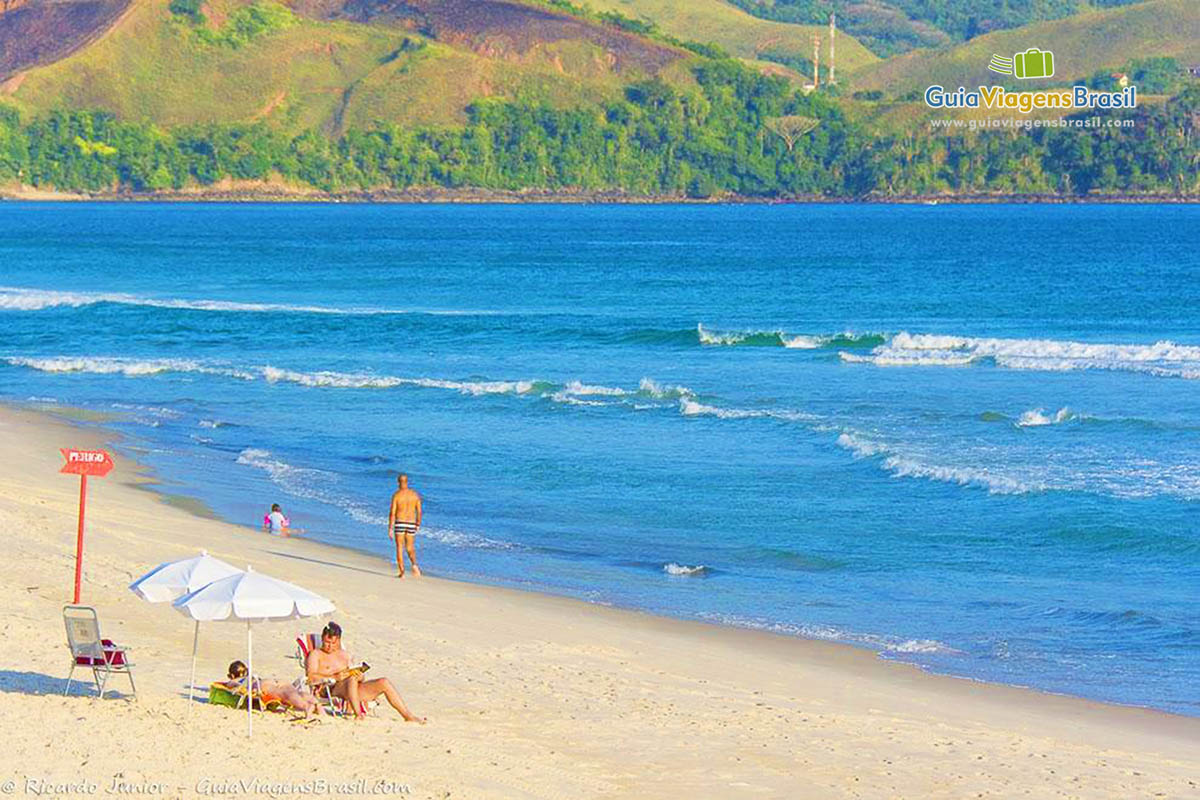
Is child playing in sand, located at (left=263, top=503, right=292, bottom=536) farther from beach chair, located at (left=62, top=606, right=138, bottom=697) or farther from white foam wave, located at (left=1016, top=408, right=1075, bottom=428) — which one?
white foam wave, located at (left=1016, top=408, right=1075, bottom=428)

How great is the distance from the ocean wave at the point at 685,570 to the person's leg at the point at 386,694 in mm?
7614

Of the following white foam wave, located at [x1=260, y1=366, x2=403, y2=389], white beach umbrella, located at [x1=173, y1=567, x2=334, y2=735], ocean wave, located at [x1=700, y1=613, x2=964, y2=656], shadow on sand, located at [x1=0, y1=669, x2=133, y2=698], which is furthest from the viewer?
white foam wave, located at [x1=260, y1=366, x2=403, y2=389]

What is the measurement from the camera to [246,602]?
12.4 meters

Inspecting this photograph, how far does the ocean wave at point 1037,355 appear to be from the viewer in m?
41.4

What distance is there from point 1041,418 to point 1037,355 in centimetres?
1265

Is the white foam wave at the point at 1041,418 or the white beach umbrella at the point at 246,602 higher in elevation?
the white beach umbrella at the point at 246,602

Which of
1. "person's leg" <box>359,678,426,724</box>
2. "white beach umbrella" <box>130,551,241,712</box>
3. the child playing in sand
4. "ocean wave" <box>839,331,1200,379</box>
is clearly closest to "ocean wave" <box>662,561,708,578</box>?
the child playing in sand

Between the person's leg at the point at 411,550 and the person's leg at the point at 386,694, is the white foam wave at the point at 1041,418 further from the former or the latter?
the person's leg at the point at 386,694

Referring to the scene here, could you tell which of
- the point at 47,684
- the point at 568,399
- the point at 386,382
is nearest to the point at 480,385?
the point at 386,382

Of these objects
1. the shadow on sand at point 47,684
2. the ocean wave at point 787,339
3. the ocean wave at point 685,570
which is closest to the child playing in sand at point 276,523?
the ocean wave at point 685,570

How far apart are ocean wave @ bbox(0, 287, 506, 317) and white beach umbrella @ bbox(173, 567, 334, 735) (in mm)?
46850

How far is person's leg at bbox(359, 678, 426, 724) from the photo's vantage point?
Answer: 42.7ft

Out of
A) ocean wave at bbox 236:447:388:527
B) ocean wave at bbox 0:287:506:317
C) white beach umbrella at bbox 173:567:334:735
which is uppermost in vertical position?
ocean wave at bbox 0:287:506:317

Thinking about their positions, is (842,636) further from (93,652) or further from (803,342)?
(803,342)
